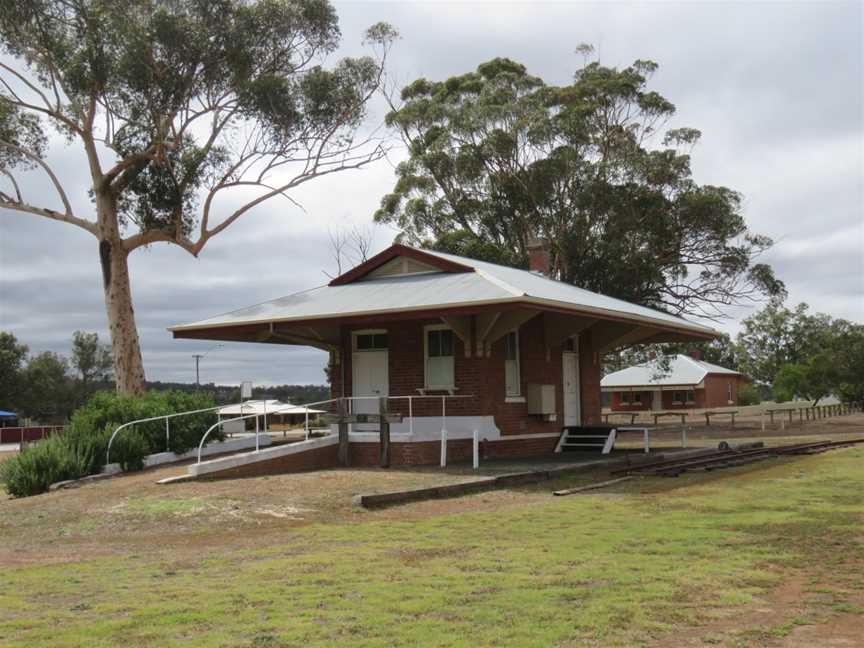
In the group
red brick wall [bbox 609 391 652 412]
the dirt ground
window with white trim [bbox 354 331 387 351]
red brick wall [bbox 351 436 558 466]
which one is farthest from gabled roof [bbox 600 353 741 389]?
the dirt ground

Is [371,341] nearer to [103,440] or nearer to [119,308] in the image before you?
[103,440]

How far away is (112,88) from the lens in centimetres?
2930

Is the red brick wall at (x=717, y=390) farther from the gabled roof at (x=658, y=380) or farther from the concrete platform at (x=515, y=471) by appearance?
the concrete platform at (x=515, y=471)

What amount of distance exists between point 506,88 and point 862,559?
35.3 m

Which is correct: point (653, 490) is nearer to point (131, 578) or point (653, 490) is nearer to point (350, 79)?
point (131, 578)

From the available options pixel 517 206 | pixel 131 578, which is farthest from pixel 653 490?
pixel 517 206

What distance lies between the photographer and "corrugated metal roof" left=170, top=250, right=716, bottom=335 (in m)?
17.8

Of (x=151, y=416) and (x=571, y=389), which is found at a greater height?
(x=571, y=389)

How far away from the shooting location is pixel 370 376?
21047 millimetres

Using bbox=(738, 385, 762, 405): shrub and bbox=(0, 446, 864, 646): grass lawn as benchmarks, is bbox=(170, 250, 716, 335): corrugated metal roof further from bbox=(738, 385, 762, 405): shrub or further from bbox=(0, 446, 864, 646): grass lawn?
bbox=(738, 385, 762, 405): shrub

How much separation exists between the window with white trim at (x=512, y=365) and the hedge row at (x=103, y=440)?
674cm

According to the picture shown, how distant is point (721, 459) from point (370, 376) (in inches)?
310

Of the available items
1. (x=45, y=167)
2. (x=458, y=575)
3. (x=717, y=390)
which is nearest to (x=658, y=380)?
(x=717, y=390)

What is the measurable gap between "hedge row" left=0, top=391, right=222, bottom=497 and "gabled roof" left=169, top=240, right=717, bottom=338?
6.25ft
